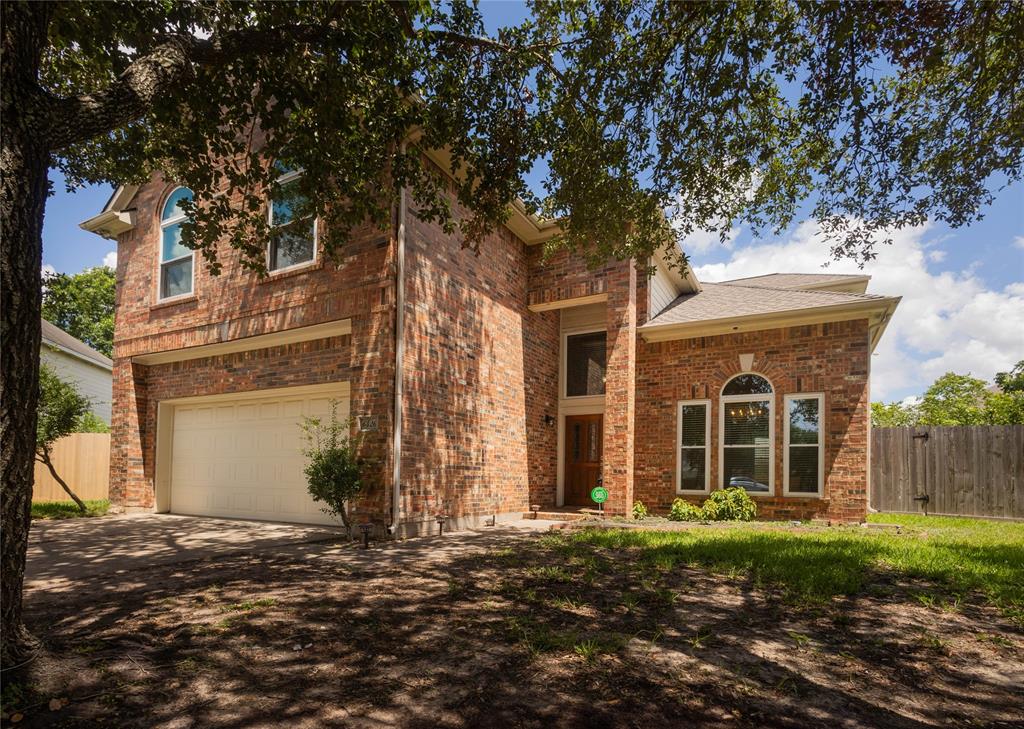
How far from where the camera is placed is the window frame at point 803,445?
401 inches

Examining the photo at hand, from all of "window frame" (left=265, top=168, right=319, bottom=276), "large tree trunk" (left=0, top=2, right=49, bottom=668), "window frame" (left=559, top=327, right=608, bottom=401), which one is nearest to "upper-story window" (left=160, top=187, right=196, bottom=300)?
"window frame" (left=265, top=168, right=319, bottom=276)

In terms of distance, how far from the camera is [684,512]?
10578 mm

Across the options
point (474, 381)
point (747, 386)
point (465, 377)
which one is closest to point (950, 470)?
point (747, 386)

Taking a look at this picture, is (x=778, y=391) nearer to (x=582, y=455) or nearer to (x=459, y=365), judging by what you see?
(x=582, y=455)

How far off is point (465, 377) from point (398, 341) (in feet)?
6.14

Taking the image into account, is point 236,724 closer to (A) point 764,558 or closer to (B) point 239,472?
(A) point 764,558

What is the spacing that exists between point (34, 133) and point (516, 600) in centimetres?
459

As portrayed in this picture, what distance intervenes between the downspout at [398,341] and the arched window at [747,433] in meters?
6.63

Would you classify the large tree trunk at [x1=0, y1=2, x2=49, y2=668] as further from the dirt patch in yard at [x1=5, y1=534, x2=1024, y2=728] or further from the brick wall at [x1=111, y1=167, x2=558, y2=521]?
the brick wall at [x1=111, y1=167, x2=558, y2=521]

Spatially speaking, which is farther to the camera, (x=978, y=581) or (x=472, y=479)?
(x=472, y=479)

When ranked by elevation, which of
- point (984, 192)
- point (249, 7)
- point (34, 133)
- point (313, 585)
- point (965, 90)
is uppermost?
point (249, 7)

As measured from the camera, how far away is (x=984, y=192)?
208 inches

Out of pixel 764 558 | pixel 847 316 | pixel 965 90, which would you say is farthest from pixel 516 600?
pixel 847 316

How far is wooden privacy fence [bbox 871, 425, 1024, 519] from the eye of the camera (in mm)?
11180
